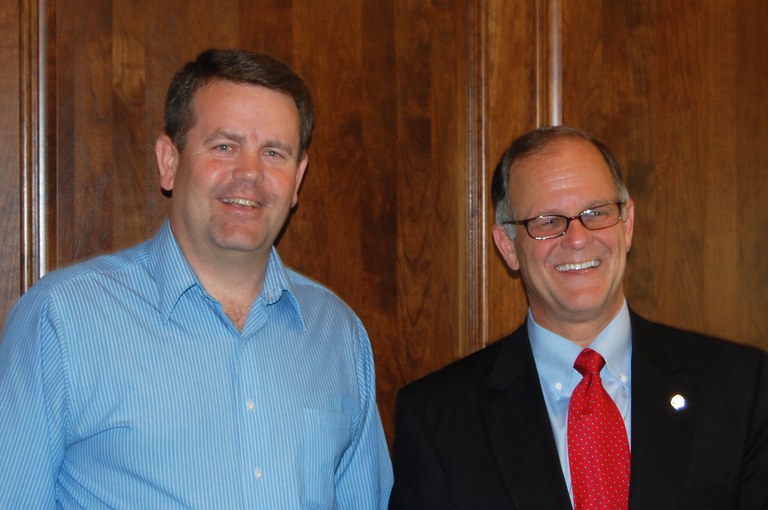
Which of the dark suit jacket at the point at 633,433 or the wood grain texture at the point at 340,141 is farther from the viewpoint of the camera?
the wood grain texture at the point at 340,141

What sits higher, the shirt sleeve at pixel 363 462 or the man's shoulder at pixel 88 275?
the man's shoulder at pixel 88 275

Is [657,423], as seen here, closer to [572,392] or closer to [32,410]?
[572,392]

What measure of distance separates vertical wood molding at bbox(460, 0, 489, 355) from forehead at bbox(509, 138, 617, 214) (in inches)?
11.6

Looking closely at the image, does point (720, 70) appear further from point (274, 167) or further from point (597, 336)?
point (274, 167)

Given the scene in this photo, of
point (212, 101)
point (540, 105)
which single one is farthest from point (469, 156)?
point (212, 101)

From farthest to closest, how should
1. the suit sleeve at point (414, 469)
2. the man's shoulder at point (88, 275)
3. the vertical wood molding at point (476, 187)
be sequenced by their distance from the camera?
the vertical wood molding at point (476, 187) → the suit sleeve at point (414, 469) → the man's shoulder at point (88, 275)

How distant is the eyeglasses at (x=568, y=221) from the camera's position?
2105 mm

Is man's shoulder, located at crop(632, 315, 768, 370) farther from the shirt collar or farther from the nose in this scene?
the shirt collar

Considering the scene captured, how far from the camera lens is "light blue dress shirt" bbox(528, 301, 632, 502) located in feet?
6.75

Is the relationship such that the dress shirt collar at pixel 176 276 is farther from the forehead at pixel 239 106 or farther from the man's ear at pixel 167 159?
the forehead at pixel 239 106

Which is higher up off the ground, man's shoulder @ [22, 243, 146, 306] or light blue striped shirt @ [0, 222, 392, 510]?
man's shoulder @ [22, 243, 146, 306]

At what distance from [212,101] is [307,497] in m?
0.89

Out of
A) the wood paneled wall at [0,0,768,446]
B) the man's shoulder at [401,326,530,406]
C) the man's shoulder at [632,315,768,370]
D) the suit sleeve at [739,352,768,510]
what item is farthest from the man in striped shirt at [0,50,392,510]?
the suit sleeve at [739,352,768,510]

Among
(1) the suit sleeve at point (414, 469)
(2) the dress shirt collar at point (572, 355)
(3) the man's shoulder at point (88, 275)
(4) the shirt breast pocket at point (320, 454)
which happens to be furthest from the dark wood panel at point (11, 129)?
(2) the dress shirt collar at point (572, 355)
